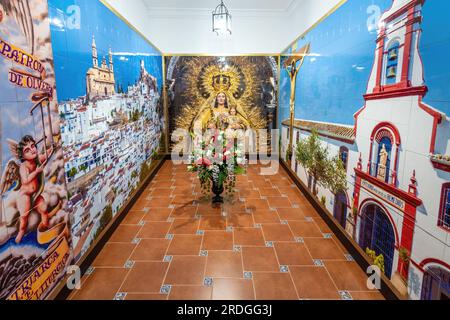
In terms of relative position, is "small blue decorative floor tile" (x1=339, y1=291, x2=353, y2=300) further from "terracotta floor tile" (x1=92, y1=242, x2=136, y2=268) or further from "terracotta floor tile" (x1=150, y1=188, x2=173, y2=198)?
"terracotta floor tile" (x1=150, y1=188, x2=173, y2=198)

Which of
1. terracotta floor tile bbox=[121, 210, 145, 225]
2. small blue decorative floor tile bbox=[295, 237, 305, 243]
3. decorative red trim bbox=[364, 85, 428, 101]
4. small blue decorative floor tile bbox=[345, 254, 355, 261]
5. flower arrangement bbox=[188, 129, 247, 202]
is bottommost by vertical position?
small blue decorative floor tile bbox=[345, 254, 355, 261]

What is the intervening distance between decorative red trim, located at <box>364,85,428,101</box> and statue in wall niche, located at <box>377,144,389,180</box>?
40 centimetres

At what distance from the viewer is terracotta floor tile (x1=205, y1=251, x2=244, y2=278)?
7.98ft

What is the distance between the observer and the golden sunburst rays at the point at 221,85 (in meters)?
6.29

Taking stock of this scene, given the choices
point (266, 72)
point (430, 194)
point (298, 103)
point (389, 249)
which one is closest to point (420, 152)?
point (430, 194)

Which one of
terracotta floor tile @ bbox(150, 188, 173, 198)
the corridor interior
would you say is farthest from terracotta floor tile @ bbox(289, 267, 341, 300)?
terracotta floor tile @ bbox(150, 188, 173, 198)

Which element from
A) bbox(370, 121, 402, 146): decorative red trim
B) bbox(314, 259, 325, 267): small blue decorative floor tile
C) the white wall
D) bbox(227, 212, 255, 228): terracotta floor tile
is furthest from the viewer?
the white wall

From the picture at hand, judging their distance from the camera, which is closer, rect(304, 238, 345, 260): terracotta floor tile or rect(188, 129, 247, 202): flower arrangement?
rect(304, 238, 345, 260): terracotta floor tile

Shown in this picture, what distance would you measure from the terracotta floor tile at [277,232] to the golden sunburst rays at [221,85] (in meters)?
3.68

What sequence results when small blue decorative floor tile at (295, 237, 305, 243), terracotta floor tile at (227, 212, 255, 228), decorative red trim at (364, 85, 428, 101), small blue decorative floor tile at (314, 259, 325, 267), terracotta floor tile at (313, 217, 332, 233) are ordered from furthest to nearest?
terracotta floor tile at (227, 212, 255, 228), terracotta floor tile at (313, 217, 332, 233), small blue decorative floor tile at (295, 237, 305, 243), small blue decorative floor tile at (314, 259, 325, 267), decorative red trim at (364, 85, 428, 101)

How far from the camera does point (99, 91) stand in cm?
286

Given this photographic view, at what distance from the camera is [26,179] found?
1716 mm

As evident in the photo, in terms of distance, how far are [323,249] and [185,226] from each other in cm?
159

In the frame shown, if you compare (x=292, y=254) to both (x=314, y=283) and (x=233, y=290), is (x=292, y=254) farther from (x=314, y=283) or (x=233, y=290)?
(x=233, y=290)
